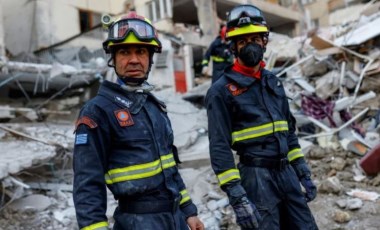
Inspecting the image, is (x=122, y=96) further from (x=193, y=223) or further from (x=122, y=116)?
(x=193, y=223)

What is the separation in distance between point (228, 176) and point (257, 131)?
35 cm

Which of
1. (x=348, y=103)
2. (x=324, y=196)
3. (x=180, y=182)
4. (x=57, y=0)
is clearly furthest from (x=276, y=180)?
(x=57, y=0)

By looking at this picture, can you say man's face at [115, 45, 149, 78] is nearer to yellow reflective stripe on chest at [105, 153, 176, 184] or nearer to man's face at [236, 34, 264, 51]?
yellow reflective stripe on chest at [105, 153, 176, 184]

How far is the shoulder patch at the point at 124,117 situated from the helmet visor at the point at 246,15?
1186 mm

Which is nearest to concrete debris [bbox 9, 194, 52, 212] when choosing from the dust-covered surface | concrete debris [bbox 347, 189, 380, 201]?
the dust-covered surface

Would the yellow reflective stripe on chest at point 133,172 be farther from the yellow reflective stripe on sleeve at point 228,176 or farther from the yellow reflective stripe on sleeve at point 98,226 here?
the yellow reflective stripe on sleeve at point 228,176

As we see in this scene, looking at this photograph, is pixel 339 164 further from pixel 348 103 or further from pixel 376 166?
pixel 348 103

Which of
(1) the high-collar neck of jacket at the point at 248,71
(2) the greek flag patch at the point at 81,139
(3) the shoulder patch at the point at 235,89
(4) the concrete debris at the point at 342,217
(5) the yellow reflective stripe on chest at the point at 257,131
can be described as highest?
(1) the high-collar neck of jacket at the point at 248,71

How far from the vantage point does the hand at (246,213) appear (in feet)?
7.57

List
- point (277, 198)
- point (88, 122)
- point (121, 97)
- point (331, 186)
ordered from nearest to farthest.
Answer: point (88, 122), point (121, 97), point (277, 198), point (331, 186)

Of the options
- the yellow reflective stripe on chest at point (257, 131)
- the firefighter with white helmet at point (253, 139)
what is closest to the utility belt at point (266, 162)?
the firefighter with white helmet at point (253, 139)

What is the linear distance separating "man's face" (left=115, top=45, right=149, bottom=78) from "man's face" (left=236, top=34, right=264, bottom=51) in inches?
36.0

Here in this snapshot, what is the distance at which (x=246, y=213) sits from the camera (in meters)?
2.31

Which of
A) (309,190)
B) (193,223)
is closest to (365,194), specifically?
(309,190)
